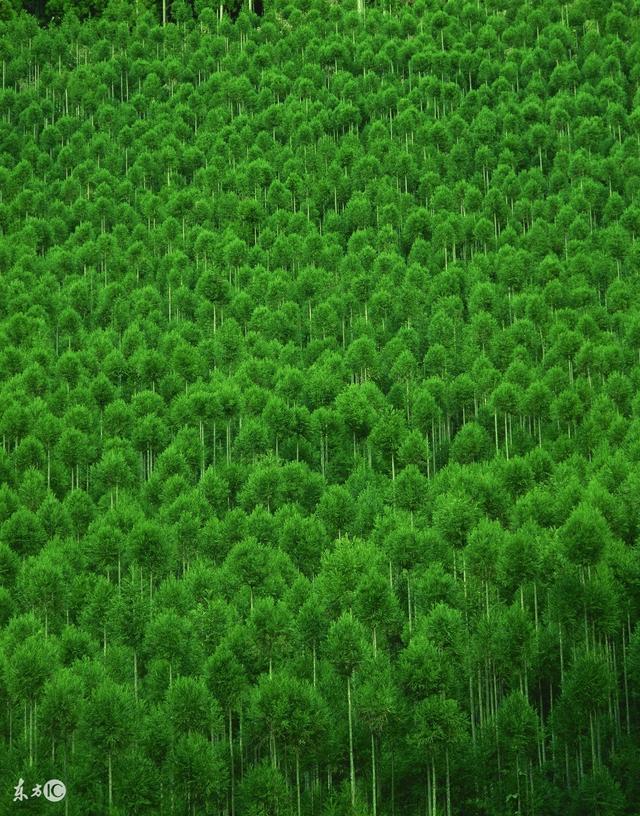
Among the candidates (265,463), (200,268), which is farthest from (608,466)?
(200,268)

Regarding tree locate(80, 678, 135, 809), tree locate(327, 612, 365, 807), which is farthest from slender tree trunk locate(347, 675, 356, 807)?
tree locate(80, 678, 135, 809)

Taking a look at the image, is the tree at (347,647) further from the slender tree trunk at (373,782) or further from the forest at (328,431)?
the slender tree trunk at (373,782)

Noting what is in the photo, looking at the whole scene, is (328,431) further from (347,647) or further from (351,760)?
(351,760)

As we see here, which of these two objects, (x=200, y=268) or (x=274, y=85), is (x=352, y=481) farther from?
(x=274, y=85)
